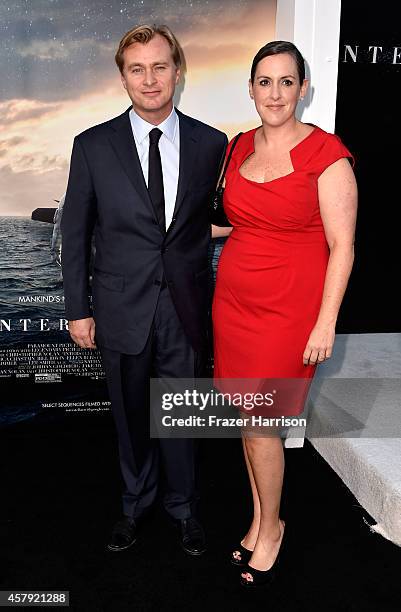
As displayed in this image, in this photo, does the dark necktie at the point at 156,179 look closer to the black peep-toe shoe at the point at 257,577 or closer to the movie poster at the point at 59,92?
the movie poster at the point at 59,92

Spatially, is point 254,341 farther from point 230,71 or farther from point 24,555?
point 230,71

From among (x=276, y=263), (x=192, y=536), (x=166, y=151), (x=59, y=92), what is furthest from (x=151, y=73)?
(x=192, y=536)

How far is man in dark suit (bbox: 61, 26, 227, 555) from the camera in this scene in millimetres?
2123

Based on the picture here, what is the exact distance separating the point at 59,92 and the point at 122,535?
201cm

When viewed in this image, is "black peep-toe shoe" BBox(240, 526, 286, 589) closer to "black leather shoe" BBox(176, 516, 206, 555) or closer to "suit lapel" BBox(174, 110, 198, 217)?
"black leather shoe" BBox(176, 516, 206, 555)

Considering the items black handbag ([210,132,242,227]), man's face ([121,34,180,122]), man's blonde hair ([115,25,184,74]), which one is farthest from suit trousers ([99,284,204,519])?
man's blonde hair ([115,25,184,74])

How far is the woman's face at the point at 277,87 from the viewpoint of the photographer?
76.7 inches

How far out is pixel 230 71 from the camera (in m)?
3.09

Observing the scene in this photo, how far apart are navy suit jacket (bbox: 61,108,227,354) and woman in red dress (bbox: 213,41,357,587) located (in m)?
0.12

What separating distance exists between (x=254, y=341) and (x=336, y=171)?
0.59m

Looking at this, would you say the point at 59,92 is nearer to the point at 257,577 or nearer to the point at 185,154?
the point at 185,154

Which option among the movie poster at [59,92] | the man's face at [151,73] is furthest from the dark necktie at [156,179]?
the movie poster at [59,92]

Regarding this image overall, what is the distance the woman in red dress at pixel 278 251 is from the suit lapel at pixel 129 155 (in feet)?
0.91

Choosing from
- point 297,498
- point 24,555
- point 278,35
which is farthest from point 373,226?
point 24,555
